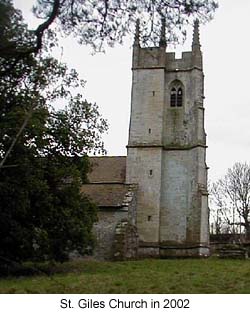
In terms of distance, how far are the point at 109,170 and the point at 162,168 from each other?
3.67 metres

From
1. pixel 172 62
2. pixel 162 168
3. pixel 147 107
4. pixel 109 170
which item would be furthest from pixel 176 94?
pixel 109 170

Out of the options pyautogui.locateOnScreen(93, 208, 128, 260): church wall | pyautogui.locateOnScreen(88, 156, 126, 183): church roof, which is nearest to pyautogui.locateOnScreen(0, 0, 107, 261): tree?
pyautogui.locateOnScreen(93, 208, 128, 260): church wall

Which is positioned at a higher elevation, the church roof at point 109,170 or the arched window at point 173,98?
the arched window at point 173,98

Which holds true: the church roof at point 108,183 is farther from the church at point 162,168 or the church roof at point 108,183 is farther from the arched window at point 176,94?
the arched window at point 176,94

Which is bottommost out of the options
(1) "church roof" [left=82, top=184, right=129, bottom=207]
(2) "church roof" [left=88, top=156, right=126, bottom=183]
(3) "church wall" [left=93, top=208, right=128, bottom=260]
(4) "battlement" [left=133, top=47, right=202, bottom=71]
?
(3) "church wall" [left=93, top=208, right=128, bottom=260]

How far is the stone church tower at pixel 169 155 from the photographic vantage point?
36.7m

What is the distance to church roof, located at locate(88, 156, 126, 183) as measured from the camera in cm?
3756

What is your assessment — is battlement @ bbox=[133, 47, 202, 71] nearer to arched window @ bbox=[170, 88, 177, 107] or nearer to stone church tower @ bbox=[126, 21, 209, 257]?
stone church tower @ bbox=[126, 21, 209, 257]

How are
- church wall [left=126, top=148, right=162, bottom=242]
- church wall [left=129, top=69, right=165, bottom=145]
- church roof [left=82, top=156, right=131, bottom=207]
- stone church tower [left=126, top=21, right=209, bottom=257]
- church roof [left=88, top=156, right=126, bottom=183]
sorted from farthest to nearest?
church wall [left=129, top=69, right=165, bottom=145], church roof [left=88, top=156, right=126, bottom=183], church wall [left=126, top=148, right=162, bottom=242], stone church tower [left=126, top=21, right=209, bottom=257], church roof [left=82, top=156, right=131, bottom=207]

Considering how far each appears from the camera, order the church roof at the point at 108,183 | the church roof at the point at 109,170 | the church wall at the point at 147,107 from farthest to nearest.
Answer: the church wall at the point at 147,107
the church roof at the point at 109,170
the church roof at the point at 108,183

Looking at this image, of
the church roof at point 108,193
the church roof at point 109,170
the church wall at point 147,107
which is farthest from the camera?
the church wall at point 147,107

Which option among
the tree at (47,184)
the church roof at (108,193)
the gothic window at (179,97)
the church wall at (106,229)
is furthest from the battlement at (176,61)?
the tree at (47,184)

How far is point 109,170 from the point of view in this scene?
39344 mm

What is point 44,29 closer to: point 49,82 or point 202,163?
point 49,82
